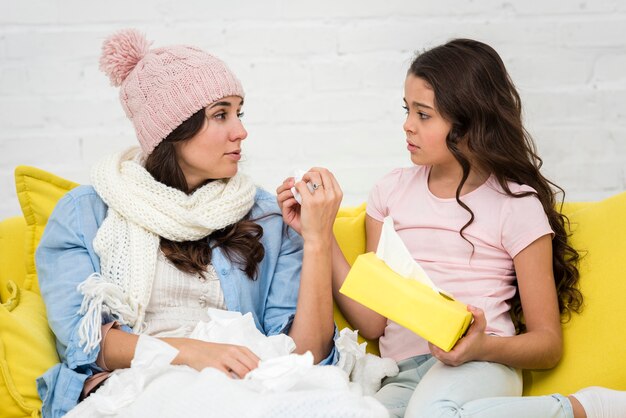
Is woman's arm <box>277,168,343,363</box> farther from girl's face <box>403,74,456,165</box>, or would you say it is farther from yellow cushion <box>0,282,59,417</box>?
yellow cushion <box>0,282,59,417</box>

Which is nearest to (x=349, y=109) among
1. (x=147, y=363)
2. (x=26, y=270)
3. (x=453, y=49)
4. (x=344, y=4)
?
(x=344, y=4)

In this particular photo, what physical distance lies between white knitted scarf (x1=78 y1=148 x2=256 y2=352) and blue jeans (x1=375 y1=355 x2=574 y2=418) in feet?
1.69

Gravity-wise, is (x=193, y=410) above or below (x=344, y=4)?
below

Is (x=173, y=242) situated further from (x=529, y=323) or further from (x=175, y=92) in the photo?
(x=529, y=323)

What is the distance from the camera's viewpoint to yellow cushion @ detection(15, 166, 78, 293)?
1935 millimetres

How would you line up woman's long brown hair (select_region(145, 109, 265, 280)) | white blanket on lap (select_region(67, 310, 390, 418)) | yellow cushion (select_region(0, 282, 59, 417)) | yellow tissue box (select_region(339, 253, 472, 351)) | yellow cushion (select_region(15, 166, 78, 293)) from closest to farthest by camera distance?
white blanket on lap (select_region(67, 310, 390, 418))
yellow tissue box (select_region(339, 253, 472, 351))
yellow cushion (select_region(0, 282, 59, 417))
woman's long brown hair (select_region(145, 109, 265, 280))
yellow cushion (select_region(15, 166, 78, 293))

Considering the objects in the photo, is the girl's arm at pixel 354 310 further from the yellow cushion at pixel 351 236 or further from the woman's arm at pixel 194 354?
the woman's arm at pixel 194 354

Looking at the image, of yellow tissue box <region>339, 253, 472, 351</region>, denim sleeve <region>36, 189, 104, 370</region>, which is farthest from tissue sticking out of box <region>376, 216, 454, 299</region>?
denim sleeve <region>36, 189, 104, 370</region>

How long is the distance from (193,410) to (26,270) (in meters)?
0.81

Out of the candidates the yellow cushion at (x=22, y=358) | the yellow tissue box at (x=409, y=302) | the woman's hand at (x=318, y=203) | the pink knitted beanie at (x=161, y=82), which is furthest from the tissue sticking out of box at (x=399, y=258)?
the yellow cushion at (x=22, y=358)

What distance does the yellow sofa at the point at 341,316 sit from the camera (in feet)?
5.32

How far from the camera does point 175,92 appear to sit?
176 cm

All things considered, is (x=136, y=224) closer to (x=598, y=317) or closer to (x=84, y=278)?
(x=84, y=278)

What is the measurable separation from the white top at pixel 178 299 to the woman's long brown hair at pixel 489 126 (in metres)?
0.55
